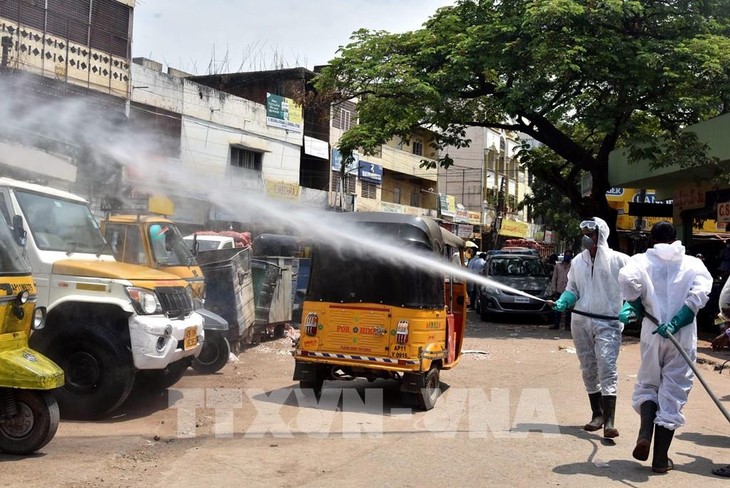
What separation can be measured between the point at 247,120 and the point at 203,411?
21.7 m

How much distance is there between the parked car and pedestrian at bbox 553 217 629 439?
419 inches

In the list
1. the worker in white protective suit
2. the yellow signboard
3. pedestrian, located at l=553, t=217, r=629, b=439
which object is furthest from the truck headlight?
the yellow signboard

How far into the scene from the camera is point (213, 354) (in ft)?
33.4

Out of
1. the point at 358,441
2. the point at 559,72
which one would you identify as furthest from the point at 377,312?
the point at 559,72

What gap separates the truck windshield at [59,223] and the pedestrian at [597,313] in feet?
16.6

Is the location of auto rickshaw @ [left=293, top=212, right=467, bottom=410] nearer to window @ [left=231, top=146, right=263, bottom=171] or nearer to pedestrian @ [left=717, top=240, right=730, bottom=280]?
pedestrian @ [left=717, top=240, right=730, bottom=280]

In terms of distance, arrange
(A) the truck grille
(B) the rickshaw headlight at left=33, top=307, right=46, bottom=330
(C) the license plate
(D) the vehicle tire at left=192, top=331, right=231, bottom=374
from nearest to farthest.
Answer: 1. (B) the rickshaw headlight at left=33, top=307, right=46, bottom=330
2. (A) the truck grille
3. (C) the license plate
4. (D) the vehicle tire at left=192, top=331, right=231, bottom=374

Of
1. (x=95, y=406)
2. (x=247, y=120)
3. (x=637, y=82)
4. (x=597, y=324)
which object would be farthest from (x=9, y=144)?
(x=247, y=120)

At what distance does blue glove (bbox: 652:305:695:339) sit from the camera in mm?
5625

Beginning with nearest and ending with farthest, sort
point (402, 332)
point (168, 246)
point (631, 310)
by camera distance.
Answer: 1. point (631, 310)
2. point (402, 332)
3. point (168, 246)

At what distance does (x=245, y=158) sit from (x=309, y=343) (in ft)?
69.3

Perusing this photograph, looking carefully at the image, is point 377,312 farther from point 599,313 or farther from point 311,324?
point 599,313

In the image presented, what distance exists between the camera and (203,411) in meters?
7.69

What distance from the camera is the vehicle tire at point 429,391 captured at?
7.92 m
